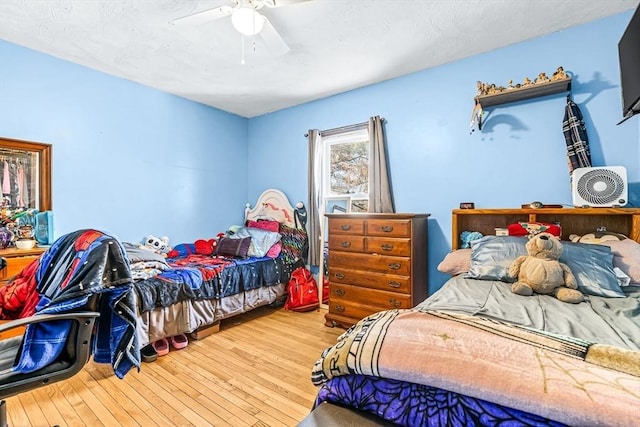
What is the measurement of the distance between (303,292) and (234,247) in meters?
0.93

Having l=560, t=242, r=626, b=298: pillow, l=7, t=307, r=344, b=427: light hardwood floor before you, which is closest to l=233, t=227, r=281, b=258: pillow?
l=7, t=307, r=344, b=427: light hardwood floor

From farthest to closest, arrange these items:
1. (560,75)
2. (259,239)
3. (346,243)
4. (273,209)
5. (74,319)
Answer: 1. (273,209)
2. (259,239)
3. (346,243)
4. (560,75)
5. (74,319)

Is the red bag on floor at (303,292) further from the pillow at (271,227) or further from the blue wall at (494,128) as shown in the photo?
the blue wall at (494,128)

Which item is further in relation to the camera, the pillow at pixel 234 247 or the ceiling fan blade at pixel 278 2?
the pillow at pixel 234 247

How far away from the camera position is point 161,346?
2434 mm

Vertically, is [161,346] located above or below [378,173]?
below

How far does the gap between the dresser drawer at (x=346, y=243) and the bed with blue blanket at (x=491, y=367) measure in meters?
1.34

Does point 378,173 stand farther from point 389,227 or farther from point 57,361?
point 57,361

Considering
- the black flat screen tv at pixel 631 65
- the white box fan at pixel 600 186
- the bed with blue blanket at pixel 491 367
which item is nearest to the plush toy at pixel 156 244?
the bed with blue blanket at pixel 491 367

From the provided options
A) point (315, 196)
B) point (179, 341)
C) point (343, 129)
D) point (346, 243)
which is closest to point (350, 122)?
point (343, 129)

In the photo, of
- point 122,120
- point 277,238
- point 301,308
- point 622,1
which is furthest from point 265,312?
point 622,1

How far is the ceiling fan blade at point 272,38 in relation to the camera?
2008 mm

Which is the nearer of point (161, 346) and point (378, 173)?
point (161, 346)

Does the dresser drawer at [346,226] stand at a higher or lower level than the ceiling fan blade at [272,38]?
lower
